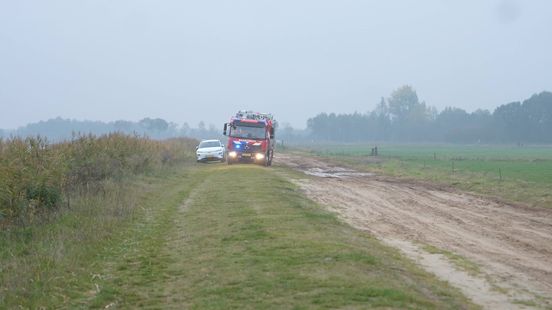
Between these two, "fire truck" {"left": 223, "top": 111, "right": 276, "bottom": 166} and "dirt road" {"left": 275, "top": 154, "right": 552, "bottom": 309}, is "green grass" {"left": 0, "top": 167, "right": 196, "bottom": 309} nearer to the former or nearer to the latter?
"dirt road" {"left": 275, "top": 154, "right": 552, "bottom": 309}

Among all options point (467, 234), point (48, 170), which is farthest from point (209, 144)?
point (467, 234)

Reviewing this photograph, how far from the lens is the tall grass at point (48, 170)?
44.6 feet

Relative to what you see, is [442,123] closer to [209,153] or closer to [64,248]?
[209,153]

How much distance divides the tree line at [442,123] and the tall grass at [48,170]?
4848 inches

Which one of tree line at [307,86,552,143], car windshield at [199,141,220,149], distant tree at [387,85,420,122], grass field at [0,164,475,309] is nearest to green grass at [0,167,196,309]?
grass field at [0,164,475,309]

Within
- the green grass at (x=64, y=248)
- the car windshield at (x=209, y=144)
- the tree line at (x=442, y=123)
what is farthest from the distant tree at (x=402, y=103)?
the green grass at (x=64, y=248)

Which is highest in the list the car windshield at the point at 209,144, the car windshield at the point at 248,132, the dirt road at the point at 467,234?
the car windshield at the point at 248,132

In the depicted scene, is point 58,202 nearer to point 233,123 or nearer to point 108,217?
point 108,217

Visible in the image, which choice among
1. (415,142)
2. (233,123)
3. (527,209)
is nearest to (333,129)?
(415,142)

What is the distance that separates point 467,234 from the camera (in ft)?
46.2

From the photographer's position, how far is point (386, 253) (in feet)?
35.2

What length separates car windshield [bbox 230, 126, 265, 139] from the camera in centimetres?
3744

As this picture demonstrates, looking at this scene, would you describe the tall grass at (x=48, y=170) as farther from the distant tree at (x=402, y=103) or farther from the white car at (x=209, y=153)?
the distant tree at (x=402, y=103)

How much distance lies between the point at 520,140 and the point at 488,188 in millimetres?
116851
